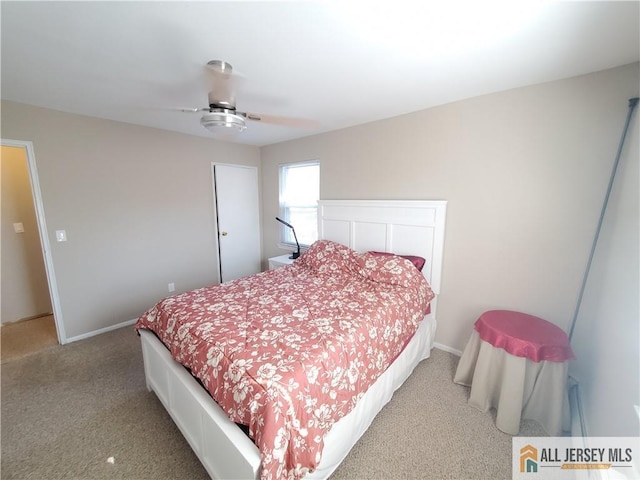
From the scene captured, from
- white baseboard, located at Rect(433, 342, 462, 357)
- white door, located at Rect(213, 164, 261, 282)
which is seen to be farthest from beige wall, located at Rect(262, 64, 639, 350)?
white door, located at Rect(213, 164, 261, 282)

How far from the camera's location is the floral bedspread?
105 centimetres

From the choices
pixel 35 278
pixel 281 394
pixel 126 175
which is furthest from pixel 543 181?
pixel 35 278

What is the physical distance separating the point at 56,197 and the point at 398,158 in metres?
3.41

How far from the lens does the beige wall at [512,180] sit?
5.55 ft

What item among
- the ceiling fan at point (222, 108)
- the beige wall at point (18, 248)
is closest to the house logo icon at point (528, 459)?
the ceiling fan at point (222, 108)

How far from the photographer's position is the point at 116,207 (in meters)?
2.79

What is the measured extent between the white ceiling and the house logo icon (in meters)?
2.35

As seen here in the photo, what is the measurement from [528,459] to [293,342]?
155 cm

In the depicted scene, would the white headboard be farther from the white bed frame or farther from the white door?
the white door

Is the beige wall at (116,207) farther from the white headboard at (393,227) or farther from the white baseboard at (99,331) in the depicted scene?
the white headboard at (393,227)

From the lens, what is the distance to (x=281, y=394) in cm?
105

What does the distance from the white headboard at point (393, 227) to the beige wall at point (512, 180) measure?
90 mm


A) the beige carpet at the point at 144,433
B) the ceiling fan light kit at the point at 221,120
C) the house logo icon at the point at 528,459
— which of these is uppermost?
the ceiling fan light kit at the point at 221,120

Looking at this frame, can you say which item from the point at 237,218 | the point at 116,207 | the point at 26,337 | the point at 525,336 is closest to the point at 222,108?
the point at 116,207
